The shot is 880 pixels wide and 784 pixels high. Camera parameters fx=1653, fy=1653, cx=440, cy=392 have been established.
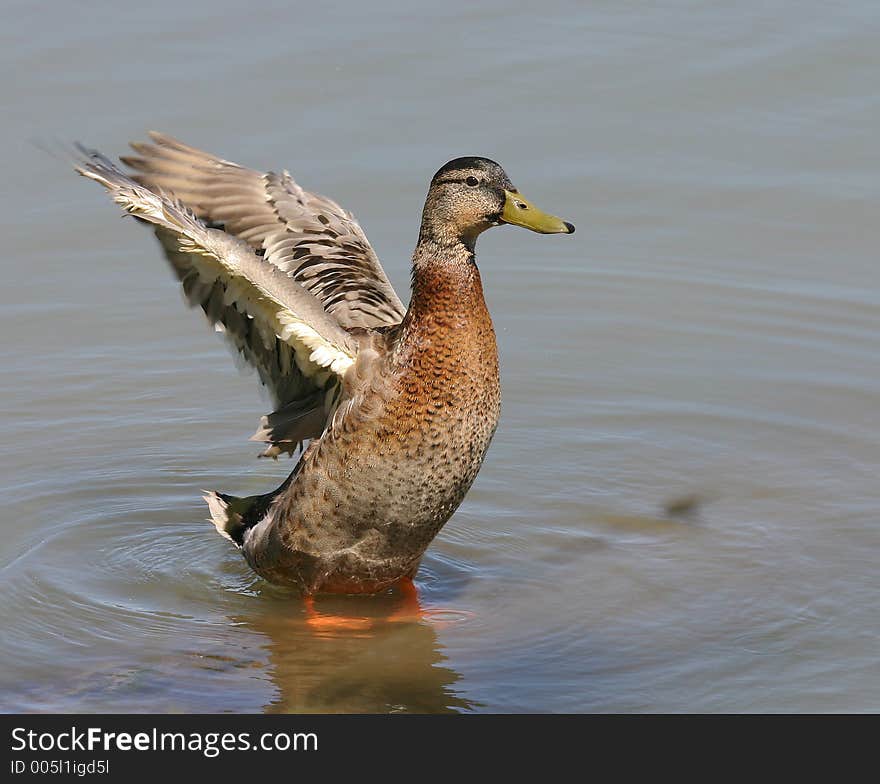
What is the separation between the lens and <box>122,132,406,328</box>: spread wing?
7324mm

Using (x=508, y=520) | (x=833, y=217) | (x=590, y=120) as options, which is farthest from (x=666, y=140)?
(x=508, y=520)

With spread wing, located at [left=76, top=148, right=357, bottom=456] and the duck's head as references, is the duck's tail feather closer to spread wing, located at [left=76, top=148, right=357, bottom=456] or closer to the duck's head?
spread wing, located at [left=76, top=148, right=357, bottom=456]

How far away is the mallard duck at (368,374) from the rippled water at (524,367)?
416mm

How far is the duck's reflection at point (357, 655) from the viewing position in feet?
19.9

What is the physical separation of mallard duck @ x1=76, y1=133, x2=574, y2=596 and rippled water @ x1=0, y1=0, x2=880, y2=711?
0.42 metres

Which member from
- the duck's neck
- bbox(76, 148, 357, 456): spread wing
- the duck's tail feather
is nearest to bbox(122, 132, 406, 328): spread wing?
bbox(76, 148, 357, 456): spread wing

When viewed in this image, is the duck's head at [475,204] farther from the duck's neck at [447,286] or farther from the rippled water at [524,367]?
the rippled water at [524,367]

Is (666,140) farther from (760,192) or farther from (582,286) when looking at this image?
(582,286)

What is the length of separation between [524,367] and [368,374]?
276 centimetres

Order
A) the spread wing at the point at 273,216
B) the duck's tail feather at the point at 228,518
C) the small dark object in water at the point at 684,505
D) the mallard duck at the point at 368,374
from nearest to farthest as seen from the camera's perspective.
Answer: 1. the mallard duck at the point at 368,374
2. the duck's tail feather at the point at 228,518
3. the spread wing at the point at 273,216
4. the small dark object in water at the point at 684,505

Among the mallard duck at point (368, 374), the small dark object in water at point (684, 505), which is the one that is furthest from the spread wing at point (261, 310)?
→ the small dark object in water at point (684, 505)

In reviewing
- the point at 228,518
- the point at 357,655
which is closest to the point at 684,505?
the point at 357,655

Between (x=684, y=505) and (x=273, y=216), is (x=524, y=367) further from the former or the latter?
(x=273, y=216)
